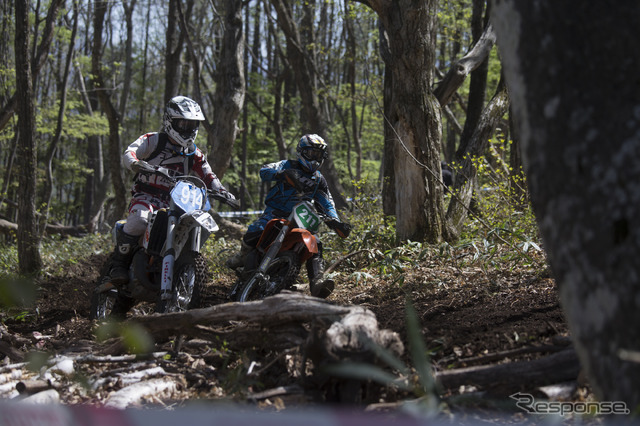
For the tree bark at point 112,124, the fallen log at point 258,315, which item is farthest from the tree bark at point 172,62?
the fallen log at point 258,315

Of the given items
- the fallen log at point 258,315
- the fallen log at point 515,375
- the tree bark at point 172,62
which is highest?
the tree bark at point 172,62

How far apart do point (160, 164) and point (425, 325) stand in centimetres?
348

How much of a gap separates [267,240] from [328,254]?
2505 millimetres

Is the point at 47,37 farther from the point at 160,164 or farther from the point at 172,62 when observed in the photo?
the point at 172,62

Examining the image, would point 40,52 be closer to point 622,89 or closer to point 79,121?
point 622,89

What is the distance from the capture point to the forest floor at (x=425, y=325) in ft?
10.8

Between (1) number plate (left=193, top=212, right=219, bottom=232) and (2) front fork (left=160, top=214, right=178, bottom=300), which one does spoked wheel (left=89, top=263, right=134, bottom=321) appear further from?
(1) number plate (left=193, top=212, right=219, bottom=232)

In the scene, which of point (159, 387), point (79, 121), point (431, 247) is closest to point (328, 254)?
point (431, 247)

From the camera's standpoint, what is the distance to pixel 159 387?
346 centimetres

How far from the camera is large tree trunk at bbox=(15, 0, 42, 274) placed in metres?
9.35

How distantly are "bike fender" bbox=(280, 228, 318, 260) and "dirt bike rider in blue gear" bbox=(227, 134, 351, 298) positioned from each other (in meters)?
0.37

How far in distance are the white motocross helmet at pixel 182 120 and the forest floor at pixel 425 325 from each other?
1.78 metres

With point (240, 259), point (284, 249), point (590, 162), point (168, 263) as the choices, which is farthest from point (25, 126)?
point (590, 162)

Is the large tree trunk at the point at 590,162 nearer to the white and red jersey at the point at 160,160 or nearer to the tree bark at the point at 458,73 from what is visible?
the white and red jersey at the point at 160,160
